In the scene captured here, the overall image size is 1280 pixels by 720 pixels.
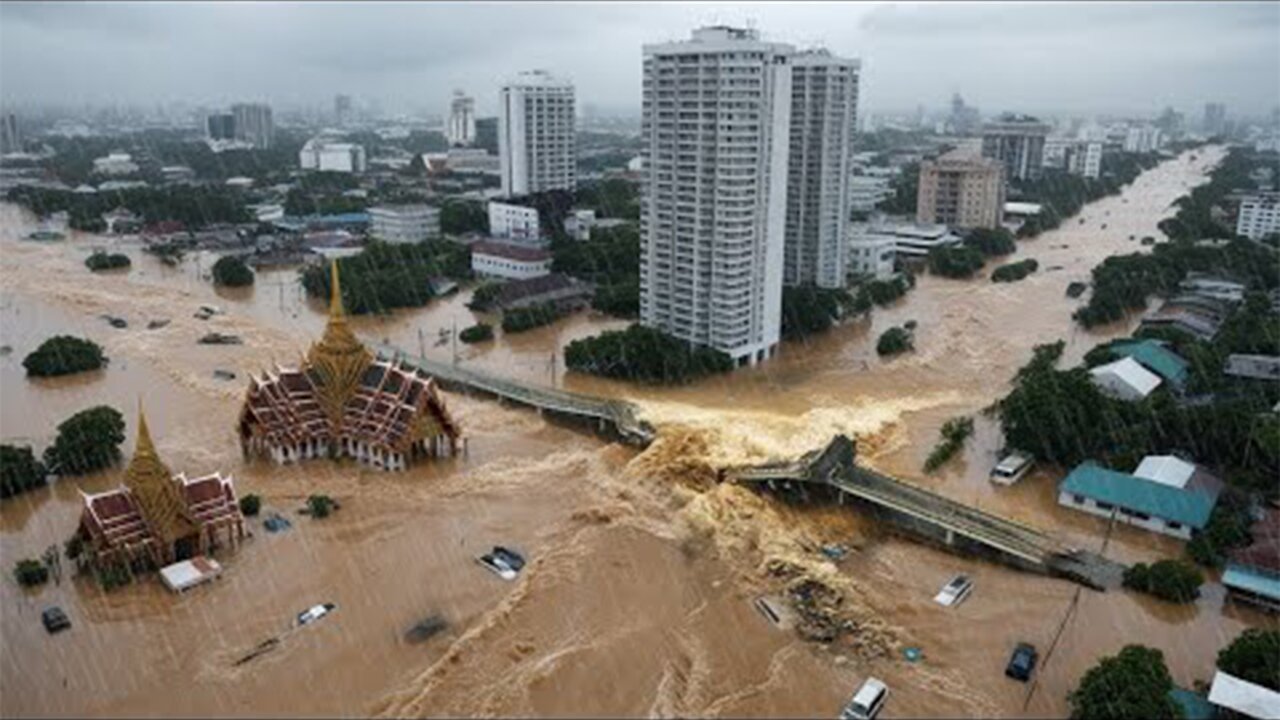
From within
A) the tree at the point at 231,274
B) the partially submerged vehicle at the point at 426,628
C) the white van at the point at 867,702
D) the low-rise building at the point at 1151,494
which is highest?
the tree at the point at 231,274

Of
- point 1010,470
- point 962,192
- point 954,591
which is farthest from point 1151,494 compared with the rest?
point 962,192

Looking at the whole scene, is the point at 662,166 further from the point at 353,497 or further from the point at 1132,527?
the point at 1132,527

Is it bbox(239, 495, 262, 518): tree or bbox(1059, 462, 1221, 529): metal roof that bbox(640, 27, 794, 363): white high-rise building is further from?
bbox(239, 495, 262, 518): tree

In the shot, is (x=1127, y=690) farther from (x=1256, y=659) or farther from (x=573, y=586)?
(x=573, y=586)

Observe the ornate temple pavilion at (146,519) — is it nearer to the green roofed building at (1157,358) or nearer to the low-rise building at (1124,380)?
the low-rise building at (1124,380)

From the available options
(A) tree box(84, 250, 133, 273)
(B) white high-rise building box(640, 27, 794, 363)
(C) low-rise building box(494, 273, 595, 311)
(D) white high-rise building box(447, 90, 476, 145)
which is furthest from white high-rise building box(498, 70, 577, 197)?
(D) white high-rise building box(447, 90, 476, 145)

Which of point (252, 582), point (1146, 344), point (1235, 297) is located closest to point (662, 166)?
point (1146, 344)

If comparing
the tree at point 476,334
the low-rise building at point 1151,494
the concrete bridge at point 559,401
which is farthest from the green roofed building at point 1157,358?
the tree at point 476,334
